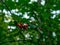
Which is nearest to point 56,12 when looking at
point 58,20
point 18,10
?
point 58,20

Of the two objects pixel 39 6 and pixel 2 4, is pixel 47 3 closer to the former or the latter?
pixel 39 6

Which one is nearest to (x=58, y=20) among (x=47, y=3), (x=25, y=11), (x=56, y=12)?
(x=56, y=12)

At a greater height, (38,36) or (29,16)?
(29,16)

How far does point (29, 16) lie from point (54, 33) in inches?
9.8

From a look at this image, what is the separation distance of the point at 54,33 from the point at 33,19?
0.21 metres

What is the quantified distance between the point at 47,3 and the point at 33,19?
172mm

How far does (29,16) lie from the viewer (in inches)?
55.3

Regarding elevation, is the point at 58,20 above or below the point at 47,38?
above

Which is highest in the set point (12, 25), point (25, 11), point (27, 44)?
point (25, 11)

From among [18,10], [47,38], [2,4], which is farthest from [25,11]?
[47,38]

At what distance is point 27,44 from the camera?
1389 mm

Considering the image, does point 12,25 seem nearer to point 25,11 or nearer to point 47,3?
point 25,11

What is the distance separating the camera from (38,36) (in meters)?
1.45

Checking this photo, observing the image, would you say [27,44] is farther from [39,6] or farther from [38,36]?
[39,6]
